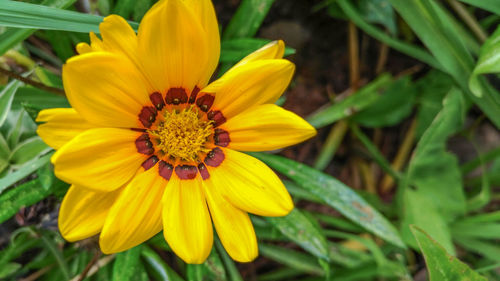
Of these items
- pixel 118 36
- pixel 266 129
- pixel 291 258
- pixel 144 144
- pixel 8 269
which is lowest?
pixel 291 258

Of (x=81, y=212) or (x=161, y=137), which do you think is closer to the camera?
(x=81, y=212)

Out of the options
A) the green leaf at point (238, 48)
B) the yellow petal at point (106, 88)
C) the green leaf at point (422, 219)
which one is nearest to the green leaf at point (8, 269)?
the yellow petal at point (106, 88)

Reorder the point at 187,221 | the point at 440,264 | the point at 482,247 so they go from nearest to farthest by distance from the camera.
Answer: the point at 187,221 → the point at 440,264 → the point at 482,247

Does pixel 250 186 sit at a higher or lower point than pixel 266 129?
lower

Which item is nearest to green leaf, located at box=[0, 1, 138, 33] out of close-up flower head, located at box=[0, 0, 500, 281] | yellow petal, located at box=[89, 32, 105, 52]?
close-up flower head, located at box=[0, 0, 500, 281]

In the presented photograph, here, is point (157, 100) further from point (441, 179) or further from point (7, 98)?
point (441, 179)

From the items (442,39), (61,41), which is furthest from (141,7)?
(442,39)

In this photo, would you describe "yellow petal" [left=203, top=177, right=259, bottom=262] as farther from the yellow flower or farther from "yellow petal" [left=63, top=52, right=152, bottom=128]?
"yellow petal" [left=63, top=52, right=152, bottom=128]
